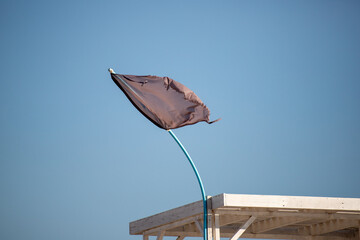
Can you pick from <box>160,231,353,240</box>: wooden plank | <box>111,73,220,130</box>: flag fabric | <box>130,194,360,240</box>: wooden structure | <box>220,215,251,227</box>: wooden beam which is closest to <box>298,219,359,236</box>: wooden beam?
<box>130,194,360,240</box>: wooden structure

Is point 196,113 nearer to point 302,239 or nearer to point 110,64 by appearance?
point 302,239

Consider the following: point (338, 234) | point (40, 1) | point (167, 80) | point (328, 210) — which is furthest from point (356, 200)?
point (40, 1)

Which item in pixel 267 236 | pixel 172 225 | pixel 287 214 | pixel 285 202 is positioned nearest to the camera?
pixel 285 202

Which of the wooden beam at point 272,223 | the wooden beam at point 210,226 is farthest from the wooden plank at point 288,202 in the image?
the wooden beam at point 272,223

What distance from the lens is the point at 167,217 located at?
14242 mm

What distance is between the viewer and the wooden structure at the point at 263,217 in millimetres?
12641

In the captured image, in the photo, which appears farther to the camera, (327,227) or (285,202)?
(327,227)

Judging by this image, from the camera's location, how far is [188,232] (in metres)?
15.7

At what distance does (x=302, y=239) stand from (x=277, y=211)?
10.7ft

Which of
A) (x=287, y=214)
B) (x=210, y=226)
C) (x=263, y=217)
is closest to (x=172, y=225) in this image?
(x=210, y=226)

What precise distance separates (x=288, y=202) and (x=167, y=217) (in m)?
2.67

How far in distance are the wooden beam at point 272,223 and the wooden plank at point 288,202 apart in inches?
35.6

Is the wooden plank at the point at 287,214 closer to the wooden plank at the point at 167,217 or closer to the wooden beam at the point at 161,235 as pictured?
the wooden plank at the point at 167,217

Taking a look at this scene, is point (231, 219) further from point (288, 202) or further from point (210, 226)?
point (288, 202)
